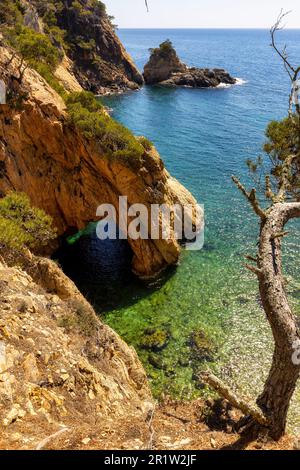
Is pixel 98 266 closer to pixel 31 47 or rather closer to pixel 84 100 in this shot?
pixel 84 100

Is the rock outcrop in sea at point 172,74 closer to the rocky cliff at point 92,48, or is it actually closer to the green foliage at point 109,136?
the rocky cliff at point 92,48

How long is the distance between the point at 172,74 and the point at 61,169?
70996mm

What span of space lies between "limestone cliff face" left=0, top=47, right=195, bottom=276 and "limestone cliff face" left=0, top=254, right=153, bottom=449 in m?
10.2

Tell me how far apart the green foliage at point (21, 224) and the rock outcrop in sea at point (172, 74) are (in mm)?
74102

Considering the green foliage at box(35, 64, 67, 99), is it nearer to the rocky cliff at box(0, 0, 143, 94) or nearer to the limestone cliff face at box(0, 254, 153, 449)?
the limestone cliff face at box(0, 254, 153, 449)

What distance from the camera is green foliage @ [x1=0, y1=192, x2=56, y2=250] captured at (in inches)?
553

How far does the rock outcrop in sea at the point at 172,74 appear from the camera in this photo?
264 ft

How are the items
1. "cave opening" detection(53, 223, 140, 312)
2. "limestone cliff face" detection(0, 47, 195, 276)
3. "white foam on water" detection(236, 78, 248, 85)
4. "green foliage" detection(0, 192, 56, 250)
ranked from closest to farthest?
1. "green foliage" detection(0, 192, 56, 250)
2. "limestone cliff face" detection(0, 47, 195, 276)
3. "cave opening" detection(53, 223, 140, 312)
4. "white foam on water" detection(236, 78, 248, 85)

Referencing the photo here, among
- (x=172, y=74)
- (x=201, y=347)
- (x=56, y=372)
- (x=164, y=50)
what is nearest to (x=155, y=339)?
(x=201, y=347)

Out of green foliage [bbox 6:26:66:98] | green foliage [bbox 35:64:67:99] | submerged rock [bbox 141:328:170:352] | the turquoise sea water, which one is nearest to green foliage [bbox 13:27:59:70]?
green foliage [bbox 6:26:66:98]

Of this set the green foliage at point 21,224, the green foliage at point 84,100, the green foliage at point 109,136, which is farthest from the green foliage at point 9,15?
the green foliage at point 21,224

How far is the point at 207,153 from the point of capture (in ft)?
142

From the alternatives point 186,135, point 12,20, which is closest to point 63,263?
point 12,20

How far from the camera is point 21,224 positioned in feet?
50.9
